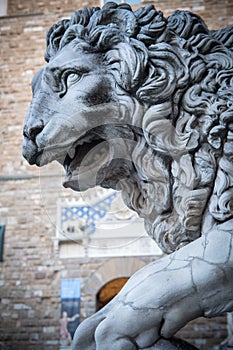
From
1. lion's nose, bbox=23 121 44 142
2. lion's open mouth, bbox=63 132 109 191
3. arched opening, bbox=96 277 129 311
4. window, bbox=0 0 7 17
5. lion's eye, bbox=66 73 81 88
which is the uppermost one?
lion's eye, bbox=66 73 81 88

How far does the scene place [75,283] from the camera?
29.4ft

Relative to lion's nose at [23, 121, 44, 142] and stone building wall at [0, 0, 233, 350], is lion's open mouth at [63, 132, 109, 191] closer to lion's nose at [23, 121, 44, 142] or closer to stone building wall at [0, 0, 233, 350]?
lion's nose at [23, 121, 44, 142]

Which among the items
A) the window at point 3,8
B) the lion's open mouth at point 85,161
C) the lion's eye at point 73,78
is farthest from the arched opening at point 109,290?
the lion's eye at point 73,78

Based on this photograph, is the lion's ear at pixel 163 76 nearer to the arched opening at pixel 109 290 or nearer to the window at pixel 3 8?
the arched opening at pixel 109 290

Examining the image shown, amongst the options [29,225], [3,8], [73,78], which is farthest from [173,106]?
[3,8]

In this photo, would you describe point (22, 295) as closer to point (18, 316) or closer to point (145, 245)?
point (18, 316)

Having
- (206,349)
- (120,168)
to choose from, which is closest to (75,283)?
(206,349)

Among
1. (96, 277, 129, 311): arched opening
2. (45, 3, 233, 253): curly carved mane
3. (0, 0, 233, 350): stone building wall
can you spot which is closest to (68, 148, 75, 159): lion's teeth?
(45, 3, 233, 253): curly carved mane

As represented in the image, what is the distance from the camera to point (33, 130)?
1.22 metres

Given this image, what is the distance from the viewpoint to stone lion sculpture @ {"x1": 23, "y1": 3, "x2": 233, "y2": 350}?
1.02 meters

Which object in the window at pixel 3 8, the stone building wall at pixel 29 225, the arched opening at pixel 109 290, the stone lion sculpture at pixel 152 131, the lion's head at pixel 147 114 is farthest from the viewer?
the window at pixel 3 8

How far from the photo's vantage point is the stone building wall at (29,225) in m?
8.76

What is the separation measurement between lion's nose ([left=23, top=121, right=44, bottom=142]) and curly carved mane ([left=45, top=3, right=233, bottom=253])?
0.18 metres

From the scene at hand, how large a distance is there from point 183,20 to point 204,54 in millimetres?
101
